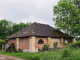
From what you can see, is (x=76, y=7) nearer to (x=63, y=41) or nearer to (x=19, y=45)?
(x=63, y=41)

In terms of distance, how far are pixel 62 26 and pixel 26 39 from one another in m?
8.49

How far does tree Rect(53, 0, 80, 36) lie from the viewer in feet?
80.9

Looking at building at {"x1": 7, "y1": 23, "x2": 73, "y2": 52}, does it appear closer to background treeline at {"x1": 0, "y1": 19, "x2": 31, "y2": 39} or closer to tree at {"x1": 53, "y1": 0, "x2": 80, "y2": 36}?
tree at {"x1": 53, "y1": 0, "x2": 80, "y2": 36}

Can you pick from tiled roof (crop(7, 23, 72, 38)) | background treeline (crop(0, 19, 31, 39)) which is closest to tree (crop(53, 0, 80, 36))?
tiled roof (crop(7, 23, 72, 38))

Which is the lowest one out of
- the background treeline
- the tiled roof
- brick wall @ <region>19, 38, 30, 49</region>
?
brick wall @ <region>19, 38, 30, 49</region>

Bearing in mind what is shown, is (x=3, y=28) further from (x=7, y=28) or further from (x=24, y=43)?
(x=24, y=43)

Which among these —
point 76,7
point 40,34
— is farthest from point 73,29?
point 40,34

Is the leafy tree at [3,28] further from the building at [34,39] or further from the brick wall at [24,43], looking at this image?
the brick wall at [24,43]

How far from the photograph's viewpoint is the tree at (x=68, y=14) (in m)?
24.7

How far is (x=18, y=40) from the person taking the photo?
2477cm

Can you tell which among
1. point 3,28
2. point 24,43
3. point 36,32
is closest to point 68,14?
point 36,32

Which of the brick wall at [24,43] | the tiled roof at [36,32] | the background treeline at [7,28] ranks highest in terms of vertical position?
the background treeline at [7,28]

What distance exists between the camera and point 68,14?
86.0 feet

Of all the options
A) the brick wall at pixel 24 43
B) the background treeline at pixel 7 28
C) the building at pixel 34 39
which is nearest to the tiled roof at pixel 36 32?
the building at pixel 34 39
